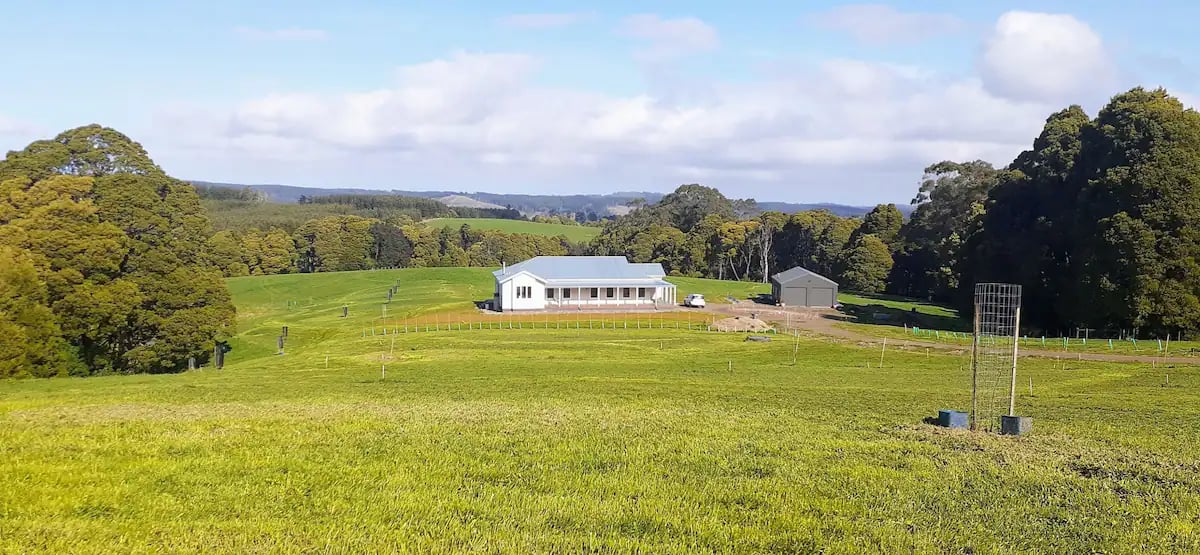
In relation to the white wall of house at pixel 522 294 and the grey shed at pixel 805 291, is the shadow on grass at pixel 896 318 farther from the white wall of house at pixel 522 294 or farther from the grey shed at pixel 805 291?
the white wall of house at pixel 522 294

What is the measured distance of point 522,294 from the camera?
64.5 m

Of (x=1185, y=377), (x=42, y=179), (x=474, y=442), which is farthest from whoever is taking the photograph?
(x=42, y=179)

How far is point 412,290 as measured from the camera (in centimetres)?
8231

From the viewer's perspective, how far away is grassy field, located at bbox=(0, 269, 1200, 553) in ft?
28.3

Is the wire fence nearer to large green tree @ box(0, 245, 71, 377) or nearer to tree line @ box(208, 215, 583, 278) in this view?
large green tree @ box(0, 245, 71, 377)

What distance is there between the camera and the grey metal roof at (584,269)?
6712 cm

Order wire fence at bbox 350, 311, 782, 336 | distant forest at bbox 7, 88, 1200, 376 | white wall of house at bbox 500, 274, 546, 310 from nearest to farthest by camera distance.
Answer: distant forest at bbox 7, 88, 1200, 376, wire fence at bbox 350, 311, 782, 336, white wall of house at bbox 500, 274, 546, 310

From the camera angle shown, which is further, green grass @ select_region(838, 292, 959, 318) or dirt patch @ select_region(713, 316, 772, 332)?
green grass @ select_region(838, 292, 959, 318)

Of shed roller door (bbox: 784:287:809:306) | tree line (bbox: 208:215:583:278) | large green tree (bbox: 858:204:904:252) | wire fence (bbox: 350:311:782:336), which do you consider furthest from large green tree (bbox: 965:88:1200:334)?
tree line (bbox: 208:215:583:278)

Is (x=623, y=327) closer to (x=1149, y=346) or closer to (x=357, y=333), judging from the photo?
(x=357, y=333)

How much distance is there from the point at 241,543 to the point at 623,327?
4523 cm

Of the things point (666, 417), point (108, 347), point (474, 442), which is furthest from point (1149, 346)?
point (108, 347)

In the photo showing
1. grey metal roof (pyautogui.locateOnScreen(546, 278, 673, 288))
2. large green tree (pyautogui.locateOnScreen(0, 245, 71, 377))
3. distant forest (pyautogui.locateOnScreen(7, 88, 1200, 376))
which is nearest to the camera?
large green tree (pyautogui.locateOnScreen(0, 245, 71, 377))

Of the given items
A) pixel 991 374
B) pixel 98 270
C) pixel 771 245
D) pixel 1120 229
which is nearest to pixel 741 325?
pixel 1120 229
